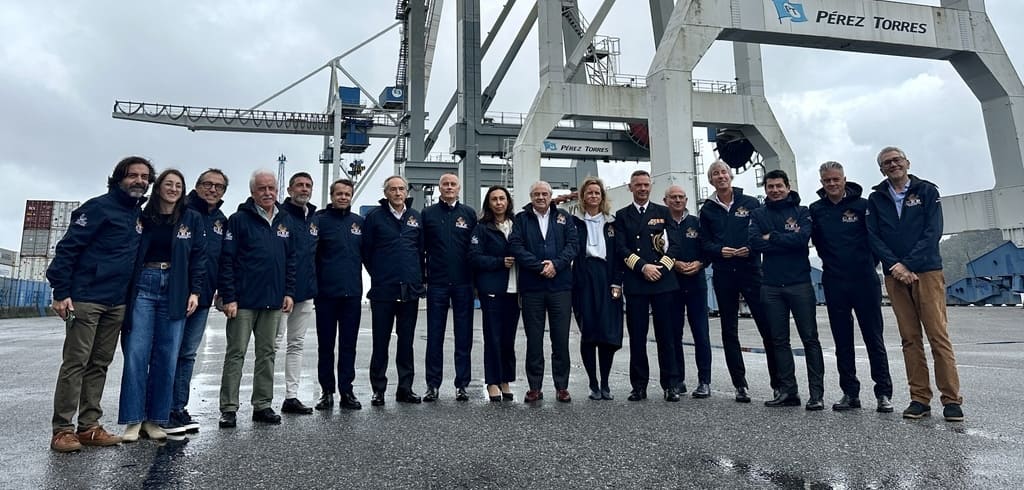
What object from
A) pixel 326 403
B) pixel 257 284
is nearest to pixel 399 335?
pixel 326 403

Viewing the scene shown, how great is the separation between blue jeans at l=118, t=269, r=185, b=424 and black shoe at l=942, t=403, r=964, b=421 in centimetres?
439

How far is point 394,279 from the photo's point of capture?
4.43 m

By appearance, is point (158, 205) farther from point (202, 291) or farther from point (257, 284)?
point (257, 284)

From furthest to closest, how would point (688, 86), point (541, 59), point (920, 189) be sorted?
point (541, 59), point (688, 86), point (920, 189)

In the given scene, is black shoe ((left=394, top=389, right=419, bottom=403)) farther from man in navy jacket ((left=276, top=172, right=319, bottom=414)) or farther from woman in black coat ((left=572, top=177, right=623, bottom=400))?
woman in black coat ((left=572, top=177, right=623, bottom=400))

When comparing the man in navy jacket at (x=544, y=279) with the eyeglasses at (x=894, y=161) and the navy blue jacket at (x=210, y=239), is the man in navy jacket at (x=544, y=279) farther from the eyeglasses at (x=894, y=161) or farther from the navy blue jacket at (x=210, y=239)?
the eyeglasses at (x=894, y=161)

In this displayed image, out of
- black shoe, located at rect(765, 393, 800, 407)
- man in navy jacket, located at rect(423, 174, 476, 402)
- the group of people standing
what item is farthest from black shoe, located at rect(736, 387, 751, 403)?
man in navy jacket, located at rect(423, 174, 476, 402)

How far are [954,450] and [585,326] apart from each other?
2322mm

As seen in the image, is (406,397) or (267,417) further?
(406,397)

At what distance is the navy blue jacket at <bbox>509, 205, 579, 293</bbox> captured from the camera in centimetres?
448

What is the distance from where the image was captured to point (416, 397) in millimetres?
4387

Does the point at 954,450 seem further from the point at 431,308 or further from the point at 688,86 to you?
the point at 688,86

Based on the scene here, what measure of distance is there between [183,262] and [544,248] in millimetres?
2370

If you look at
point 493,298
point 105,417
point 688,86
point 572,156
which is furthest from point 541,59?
point 105,417
